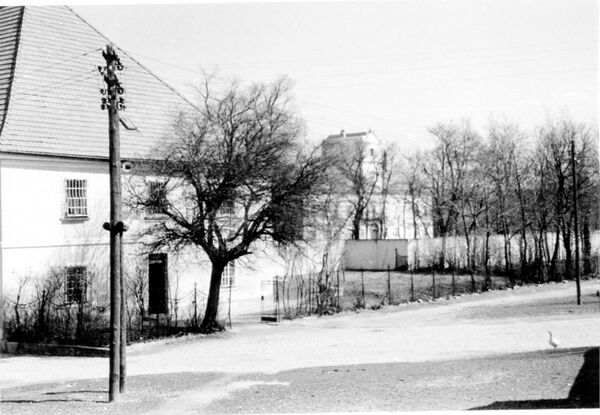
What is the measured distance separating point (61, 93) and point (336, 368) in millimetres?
17036

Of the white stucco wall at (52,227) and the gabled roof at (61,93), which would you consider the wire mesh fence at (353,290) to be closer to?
the white stucco wall at (52,227)

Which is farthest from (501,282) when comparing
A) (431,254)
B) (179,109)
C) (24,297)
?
(24,297)

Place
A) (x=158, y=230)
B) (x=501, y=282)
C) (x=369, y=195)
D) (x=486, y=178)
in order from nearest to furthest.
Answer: (x=158, y=230)
(x=501, y=282)
(x=486, y=178)
(x=369, y=195)

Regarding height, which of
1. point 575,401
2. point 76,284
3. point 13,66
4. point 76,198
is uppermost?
point 13,66

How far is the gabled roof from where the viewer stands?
26.2 meters

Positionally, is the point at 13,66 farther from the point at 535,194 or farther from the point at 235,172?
the point at 535,194

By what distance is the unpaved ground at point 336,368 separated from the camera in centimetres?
1420

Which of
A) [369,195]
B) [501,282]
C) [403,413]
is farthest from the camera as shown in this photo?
[369,195]

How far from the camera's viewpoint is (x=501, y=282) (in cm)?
4372

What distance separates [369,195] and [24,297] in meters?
50.8

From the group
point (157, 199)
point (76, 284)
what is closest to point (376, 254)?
point (76, 284)

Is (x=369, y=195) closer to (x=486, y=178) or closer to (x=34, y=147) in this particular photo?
(x=486, y=178)

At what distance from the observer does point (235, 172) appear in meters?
23.8

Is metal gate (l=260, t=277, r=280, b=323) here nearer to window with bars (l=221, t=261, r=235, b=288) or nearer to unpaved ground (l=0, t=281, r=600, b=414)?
unpaved ground (l=0, t=281, r=600, b=414)
